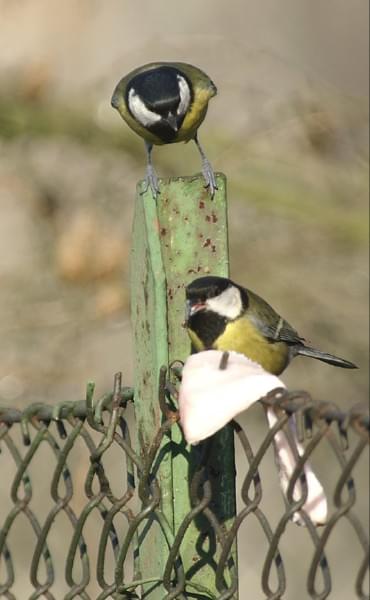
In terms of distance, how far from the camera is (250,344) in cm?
291

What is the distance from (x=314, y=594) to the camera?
1.67m

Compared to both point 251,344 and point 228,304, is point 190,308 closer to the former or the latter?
point 228,304

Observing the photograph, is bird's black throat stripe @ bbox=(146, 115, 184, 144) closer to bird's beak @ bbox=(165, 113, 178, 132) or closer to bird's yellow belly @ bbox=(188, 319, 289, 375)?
bird's beak @ bbox=(165, 113, 178, 132)

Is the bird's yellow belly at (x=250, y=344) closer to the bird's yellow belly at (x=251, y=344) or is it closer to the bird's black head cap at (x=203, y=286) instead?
the bird's yellow belly at (x=251, y=344)

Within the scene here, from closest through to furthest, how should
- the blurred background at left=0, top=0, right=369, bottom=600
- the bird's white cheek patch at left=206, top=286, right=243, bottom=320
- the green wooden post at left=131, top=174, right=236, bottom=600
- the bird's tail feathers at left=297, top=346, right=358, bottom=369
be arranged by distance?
the green wooden post at left=131, top=174, right=236, bottom=600 < the bird's white cheek patch at left=206, top=286, right=243, bottom=320 < the bird's tail feathers at left=297, top=346, right=358, bottom=369 < the blurred background at left=0, top=0, right=369, bottom=600

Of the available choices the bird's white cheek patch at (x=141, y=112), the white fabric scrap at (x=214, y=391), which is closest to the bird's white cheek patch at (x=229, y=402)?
the white fabric scrap at (x=214, y=391)

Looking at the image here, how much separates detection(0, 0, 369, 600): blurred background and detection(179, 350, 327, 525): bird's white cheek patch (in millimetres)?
2028

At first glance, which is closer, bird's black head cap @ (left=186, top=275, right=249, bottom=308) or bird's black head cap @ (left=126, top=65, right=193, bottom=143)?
bird's black head cap @ (left=186, top=275, right=249, bottom=308)

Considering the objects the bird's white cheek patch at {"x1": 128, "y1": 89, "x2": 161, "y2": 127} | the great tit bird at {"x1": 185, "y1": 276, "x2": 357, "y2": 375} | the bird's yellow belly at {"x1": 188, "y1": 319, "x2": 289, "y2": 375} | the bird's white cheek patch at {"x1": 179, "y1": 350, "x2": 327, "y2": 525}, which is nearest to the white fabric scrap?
the bird's white cheek patch at {"x1": 179, "y1": 350, "x2": 327, "y2": 525}

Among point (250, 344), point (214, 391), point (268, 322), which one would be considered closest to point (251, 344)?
point (250, 344)

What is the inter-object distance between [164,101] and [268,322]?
1.05 meters

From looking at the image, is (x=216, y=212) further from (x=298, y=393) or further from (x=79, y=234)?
(x=79, y=234)

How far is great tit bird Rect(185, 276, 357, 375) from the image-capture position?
8.49 feet

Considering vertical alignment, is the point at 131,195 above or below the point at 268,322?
above
